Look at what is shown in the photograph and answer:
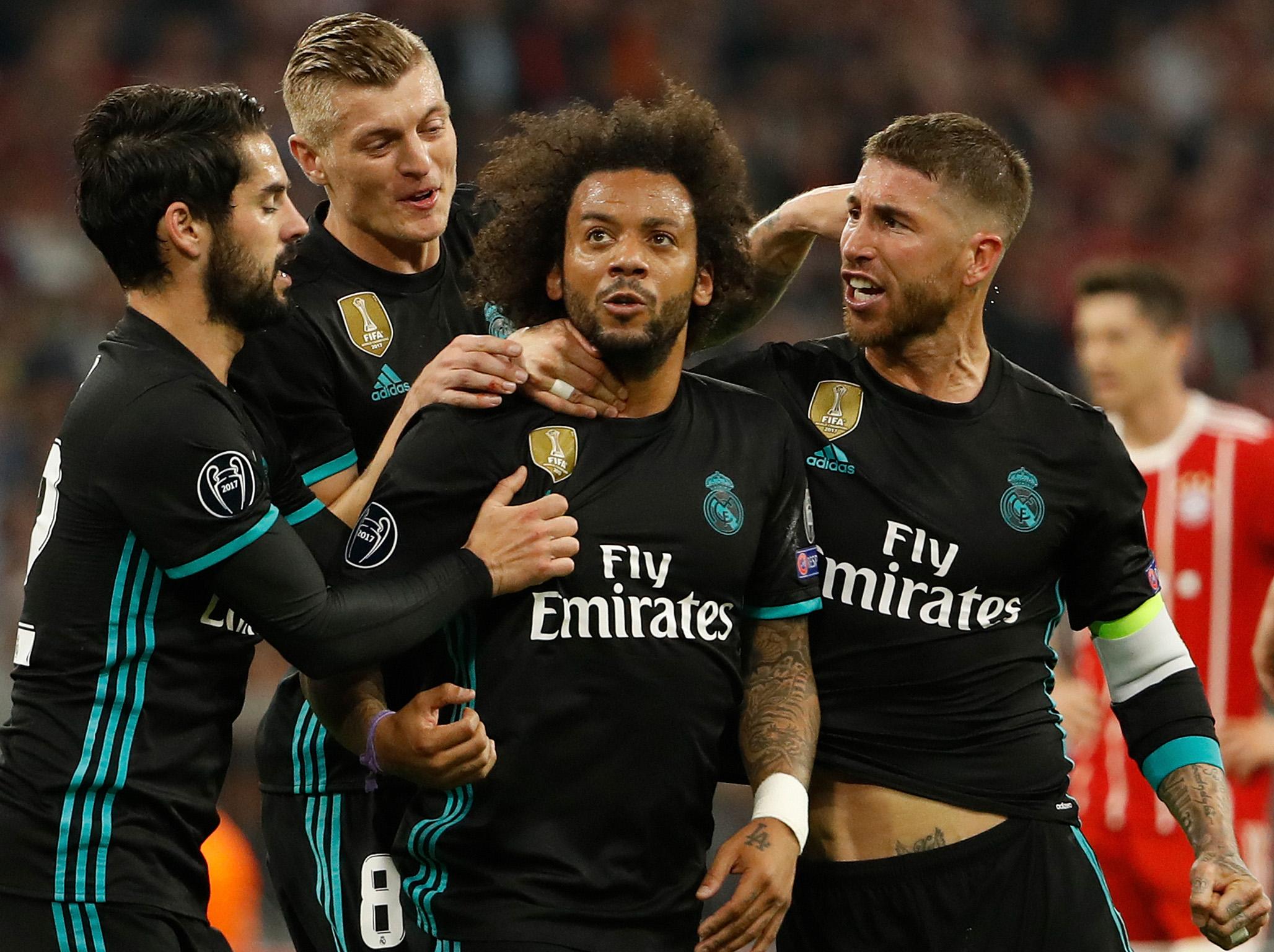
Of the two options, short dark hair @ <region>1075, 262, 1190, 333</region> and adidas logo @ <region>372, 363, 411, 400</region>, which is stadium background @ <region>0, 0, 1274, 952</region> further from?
adidas logo @ <region>372, 363, 411, 400</region>

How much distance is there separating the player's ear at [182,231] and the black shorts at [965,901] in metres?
1.85

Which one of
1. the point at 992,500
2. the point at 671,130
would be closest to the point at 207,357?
the point at 671,130

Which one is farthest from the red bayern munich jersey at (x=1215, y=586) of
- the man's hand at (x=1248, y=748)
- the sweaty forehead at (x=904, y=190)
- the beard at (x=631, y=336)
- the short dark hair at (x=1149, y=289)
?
the beard at (x=631, y=336)

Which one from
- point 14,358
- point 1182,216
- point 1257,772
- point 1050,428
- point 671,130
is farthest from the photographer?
point 1182,216

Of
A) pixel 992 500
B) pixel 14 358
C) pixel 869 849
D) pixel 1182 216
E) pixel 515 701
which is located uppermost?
pixel 1182 216

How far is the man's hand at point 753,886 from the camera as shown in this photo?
3.46m

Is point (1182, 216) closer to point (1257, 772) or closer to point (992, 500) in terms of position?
point (1257, 772)

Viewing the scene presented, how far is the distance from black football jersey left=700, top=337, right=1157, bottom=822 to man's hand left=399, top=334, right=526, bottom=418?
760 mm

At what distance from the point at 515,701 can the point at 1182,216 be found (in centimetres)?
1045

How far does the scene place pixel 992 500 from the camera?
402 centimetres

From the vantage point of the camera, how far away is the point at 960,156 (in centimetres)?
411

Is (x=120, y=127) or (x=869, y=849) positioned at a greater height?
(x=120, y=127)

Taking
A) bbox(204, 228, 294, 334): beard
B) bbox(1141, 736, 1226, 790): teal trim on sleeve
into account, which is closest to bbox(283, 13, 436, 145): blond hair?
bbox(204, 228, 294, 334): beard

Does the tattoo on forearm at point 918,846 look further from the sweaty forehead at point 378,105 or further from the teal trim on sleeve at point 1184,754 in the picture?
the sweaty forehead at point 378,105
